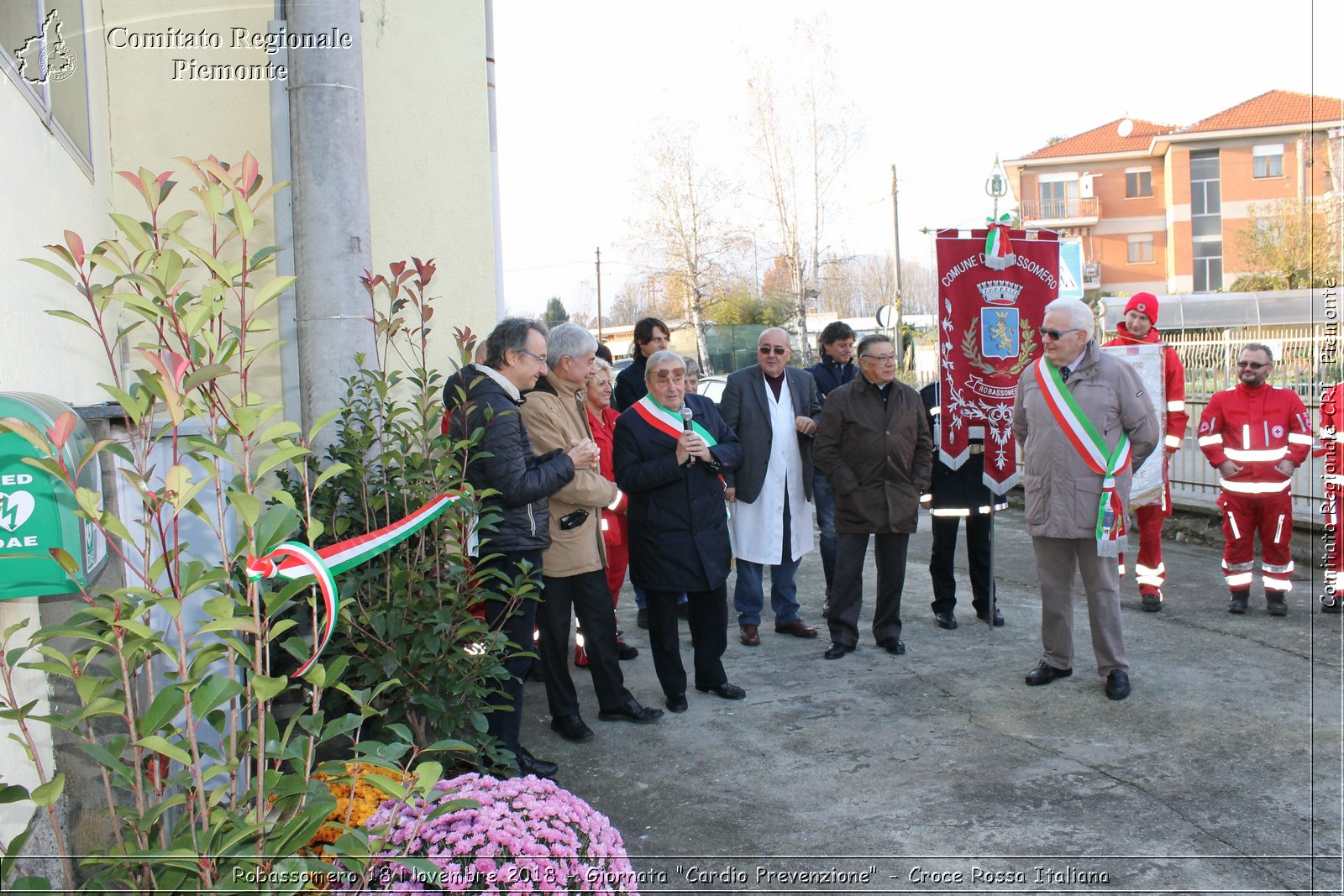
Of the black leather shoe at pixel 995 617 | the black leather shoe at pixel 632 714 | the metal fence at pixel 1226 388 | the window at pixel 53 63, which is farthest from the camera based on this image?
the metal fence at pixel 1226 388

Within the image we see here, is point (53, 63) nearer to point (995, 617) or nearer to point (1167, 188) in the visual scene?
point (995, 617)

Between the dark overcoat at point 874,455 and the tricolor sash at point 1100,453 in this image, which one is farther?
the dark overcoat at point 874,455

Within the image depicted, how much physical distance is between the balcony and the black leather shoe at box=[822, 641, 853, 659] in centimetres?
5127

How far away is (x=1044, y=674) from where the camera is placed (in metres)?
5.81

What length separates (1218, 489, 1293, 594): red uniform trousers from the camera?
7227 mm

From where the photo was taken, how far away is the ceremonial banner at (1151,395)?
7625mm

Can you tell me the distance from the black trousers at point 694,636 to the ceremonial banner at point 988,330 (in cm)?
246

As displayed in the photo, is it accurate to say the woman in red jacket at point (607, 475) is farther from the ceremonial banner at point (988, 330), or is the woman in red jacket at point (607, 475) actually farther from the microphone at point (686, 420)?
Answer: the ceremonial banner at point (988, 330)

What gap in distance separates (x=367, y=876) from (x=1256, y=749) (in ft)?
13.8

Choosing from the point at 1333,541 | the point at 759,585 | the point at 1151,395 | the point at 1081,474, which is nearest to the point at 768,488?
the point at 759,585

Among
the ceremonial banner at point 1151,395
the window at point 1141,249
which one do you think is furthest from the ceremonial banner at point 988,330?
the window at point 1141,249

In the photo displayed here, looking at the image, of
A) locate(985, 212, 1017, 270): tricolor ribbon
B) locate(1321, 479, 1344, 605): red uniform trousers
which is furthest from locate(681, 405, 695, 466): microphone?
locate(1321, 479, 1344, 605): red uniform trousers

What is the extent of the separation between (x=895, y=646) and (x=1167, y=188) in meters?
53.9

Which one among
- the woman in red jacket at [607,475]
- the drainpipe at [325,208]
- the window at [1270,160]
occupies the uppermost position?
the window at [1270,160]
